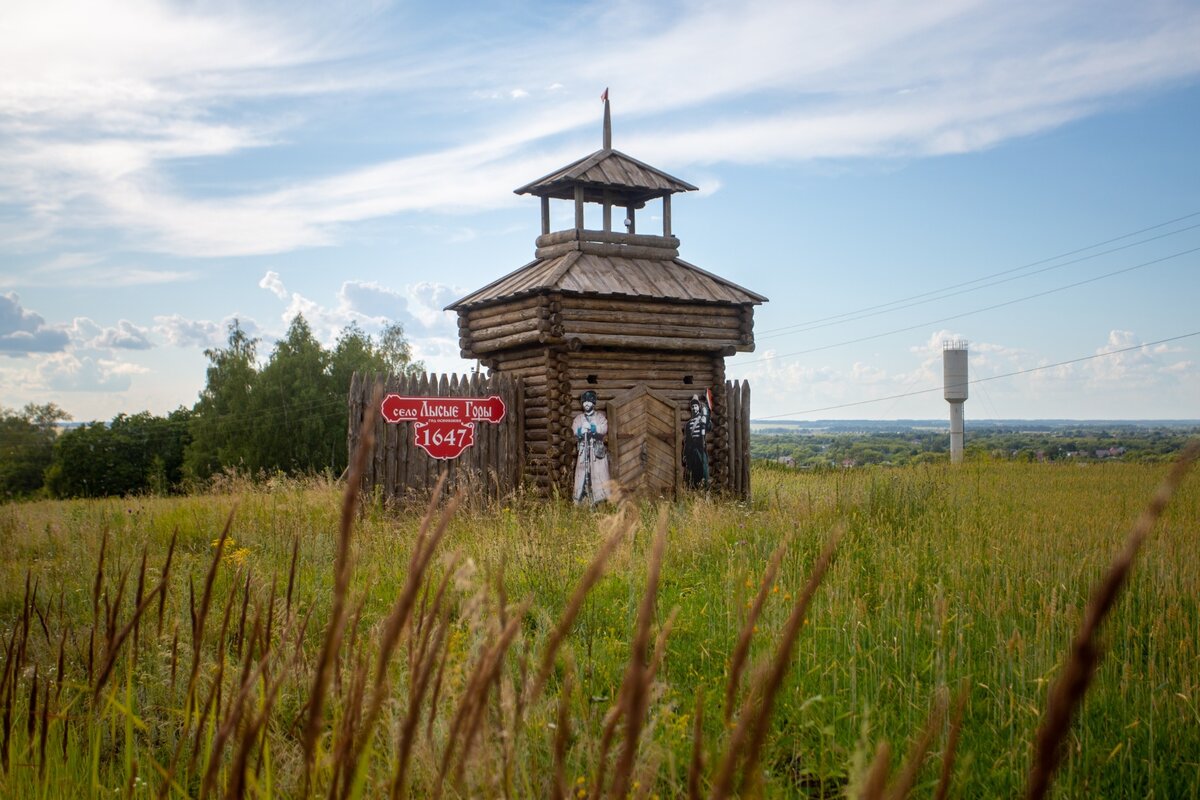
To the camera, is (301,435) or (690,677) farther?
(301,435)

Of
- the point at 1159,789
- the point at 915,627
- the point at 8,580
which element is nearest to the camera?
the point at 1159,789

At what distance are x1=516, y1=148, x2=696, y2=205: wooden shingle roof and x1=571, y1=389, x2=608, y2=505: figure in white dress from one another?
3.75 meters

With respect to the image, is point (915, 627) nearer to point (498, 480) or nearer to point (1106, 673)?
point (1106, 673)

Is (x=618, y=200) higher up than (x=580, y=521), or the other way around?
(x=618, y=200)

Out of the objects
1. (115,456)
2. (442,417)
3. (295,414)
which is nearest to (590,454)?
(442,417)

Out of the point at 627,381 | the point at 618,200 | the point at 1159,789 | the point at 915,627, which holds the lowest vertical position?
the point at 1159,789

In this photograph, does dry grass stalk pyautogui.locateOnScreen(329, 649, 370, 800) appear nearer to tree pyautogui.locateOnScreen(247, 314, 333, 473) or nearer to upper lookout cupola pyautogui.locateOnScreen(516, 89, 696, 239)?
upper lookout cupola pyautogui.locateOnScreen(516, 89, 696, 239)

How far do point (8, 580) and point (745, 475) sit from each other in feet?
37.8

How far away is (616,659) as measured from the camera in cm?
533

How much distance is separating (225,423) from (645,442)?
32964mm

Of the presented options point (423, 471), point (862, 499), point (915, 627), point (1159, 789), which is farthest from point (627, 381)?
point (1159, 789)

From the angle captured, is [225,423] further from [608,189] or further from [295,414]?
[608,189]

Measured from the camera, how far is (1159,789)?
381 cm

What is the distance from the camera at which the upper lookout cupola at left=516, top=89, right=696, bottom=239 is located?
15836 millimetres
